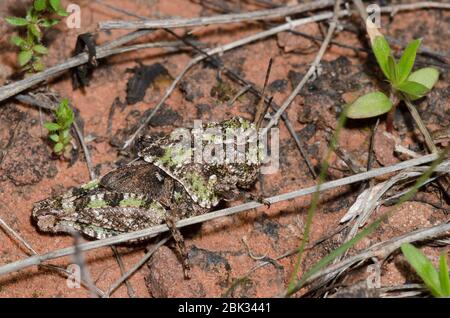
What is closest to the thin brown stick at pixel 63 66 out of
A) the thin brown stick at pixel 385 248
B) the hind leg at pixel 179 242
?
the hind leg at pixel 179 242

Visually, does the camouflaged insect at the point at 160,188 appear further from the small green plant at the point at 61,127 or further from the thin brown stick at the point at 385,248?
the thin brown stick at the point at 385,248

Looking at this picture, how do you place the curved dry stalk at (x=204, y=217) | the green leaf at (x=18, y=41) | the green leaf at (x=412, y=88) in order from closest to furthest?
the curved dry stalk at (x=204, y=217) < the green leaf at (x=412, y=88) < the green leaf at (x=18, y=41)

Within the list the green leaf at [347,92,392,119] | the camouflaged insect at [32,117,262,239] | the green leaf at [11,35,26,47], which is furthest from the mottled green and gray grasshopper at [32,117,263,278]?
the green leaf at [11,35,26,47]

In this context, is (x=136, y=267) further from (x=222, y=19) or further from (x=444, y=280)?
(x=222, y=19)

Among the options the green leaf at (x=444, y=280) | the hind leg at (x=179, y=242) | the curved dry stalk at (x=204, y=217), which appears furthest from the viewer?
the hind leg at (x=179, y=242)

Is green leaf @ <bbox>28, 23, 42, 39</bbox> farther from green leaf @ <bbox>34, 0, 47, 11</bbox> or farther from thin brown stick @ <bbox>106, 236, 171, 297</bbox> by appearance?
thin brown stick @ <bbox>106, 236, 171, 297</bbox>

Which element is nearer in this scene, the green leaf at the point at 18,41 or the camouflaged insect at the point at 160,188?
the camouflaged insect at the point at 160,188

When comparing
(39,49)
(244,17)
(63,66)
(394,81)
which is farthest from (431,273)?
(39,49)
